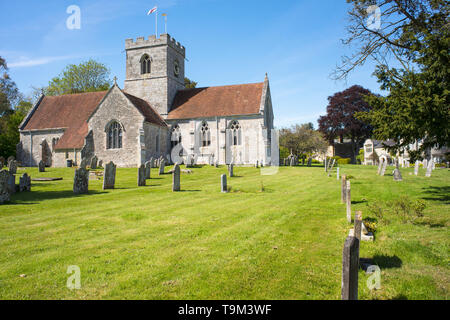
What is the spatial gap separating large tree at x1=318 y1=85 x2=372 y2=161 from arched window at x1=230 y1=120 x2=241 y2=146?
2425 centimetres

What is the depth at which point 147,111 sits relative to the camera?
3144 centimetres

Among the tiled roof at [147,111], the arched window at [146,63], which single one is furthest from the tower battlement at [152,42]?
the tiled roof at [147,111]

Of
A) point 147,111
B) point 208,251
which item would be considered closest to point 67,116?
point 147,111

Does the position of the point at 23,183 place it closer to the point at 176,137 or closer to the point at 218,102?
the point at 176,137

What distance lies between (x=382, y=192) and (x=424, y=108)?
528cm

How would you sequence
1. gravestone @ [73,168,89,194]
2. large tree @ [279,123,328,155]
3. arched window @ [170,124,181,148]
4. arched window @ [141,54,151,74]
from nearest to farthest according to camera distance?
gravestone @ [73,168,89,194] < arched window @ [170,124,181,148] < arched window @ [141,54,151,74] < large tree @ [279,123,328,155]

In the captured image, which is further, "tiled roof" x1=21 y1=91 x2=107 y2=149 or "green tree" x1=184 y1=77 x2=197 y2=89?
"green tree" x1=184 y1=77 x2=197 y2=89

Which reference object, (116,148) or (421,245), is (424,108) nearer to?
(421,245)

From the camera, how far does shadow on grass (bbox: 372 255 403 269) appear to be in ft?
15.8

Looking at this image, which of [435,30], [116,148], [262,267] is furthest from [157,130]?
[262,267]

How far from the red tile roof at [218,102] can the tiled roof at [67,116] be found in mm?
9389

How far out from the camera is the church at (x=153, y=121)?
29.8 m

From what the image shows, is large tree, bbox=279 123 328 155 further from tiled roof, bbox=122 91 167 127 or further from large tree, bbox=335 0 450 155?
large tree, bbox=335 0 450 155

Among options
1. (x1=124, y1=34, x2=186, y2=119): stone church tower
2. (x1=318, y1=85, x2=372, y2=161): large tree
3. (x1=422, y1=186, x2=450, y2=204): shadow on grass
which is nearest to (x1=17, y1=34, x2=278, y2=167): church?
(x1=124, y1=34, x2=186, y2=119): stone church tower
